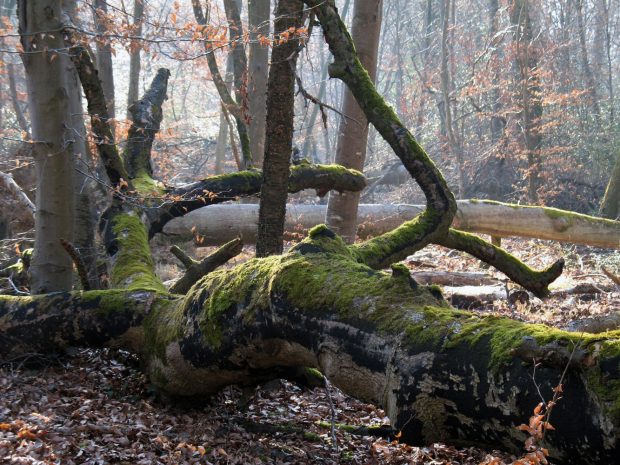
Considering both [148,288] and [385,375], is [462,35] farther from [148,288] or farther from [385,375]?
[385,375]

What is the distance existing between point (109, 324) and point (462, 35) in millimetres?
22185

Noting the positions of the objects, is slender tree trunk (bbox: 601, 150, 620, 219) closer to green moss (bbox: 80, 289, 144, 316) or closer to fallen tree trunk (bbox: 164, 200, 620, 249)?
fallen tree trunk (bbox: 164, 200, 620, 249)

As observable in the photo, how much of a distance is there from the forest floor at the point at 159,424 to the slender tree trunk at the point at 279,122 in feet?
5.58

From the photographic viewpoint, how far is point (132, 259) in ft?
21.6

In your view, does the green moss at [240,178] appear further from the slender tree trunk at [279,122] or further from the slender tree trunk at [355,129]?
the slender tree trunk at [355,129]

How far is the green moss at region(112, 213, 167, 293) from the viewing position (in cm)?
604

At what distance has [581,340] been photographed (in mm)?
2568

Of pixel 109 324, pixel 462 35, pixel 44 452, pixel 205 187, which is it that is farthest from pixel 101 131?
pixel 462 35

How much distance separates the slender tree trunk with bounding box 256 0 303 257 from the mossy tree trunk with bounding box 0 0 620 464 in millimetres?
365

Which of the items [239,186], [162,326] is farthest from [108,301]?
[239,186]

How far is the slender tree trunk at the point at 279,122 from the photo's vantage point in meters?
5.50

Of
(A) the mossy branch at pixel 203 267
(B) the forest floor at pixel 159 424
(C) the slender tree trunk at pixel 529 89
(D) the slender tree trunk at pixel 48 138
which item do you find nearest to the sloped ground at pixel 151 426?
(B) the forest floor at pixel 159 424

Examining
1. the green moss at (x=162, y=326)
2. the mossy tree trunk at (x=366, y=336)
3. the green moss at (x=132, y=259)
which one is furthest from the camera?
the green moss at (x=132, y=259)

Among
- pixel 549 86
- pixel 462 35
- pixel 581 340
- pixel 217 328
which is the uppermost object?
pixel 462 35
